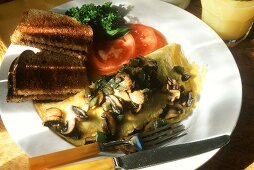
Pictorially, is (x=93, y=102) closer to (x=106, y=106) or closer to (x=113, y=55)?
(x=106, y=106)

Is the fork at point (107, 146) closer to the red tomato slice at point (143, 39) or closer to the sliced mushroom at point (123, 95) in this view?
the sliced mushroom at point (123, 95)

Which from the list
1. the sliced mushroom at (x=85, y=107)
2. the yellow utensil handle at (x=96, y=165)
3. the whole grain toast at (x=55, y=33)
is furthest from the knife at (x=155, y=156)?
the whole grain toast at (x=55, y=33)

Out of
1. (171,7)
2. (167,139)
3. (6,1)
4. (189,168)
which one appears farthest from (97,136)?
(6,1)

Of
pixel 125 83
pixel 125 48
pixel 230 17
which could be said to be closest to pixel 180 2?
pixel 230 17

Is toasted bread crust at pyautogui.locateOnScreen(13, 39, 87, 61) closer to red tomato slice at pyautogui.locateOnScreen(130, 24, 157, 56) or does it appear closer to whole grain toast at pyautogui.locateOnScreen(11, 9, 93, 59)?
whole grain toast at pyautogui.locateOnScreen(11, 9, 93, 59)

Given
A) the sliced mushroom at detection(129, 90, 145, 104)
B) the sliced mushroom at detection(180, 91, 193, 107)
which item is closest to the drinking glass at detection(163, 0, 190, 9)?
the sliced mushroom at detection(180, 91, 193, 107)
